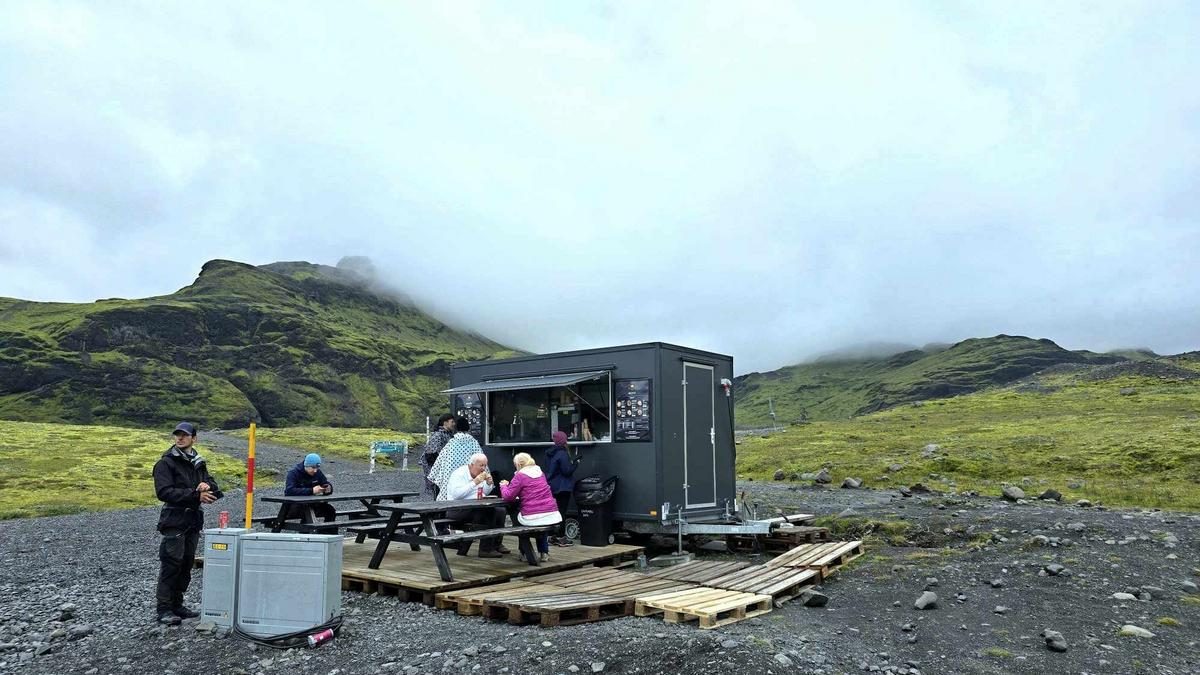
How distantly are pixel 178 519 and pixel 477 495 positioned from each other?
13.6ft

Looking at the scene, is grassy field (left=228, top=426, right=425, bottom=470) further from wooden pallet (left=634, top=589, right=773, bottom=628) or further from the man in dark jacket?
wooden pallet (left=634, top=589, right=773, bottom=628)

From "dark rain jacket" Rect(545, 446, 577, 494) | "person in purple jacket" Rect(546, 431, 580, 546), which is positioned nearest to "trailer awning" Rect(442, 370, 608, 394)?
"person in purple jacket" Rect(546, 431, 580, 546)

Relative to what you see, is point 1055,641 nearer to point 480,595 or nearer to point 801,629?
point 801,629

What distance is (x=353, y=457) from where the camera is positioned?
47.3 m

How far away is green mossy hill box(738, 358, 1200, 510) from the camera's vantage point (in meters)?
22.5

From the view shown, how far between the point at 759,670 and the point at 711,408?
23.6ft

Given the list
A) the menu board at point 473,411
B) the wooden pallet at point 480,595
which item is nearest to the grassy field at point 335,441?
the menu board at point 473,411

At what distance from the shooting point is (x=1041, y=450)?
29.5m

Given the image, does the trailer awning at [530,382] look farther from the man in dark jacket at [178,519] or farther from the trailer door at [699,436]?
the man in dark jacket at [178,519]

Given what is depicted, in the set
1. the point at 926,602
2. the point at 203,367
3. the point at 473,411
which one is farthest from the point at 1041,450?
the point at 203,367

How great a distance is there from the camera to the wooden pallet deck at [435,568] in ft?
29.0

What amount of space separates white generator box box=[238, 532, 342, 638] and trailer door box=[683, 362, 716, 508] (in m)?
6.31

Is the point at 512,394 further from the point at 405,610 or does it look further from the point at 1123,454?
the point at 1123,454

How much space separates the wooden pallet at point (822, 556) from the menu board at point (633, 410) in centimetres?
269
